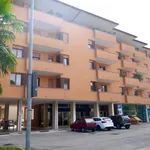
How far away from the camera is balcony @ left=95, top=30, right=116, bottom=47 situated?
33.6 metres

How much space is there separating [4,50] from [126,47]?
33.2m

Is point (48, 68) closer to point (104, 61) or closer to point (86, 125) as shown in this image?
point (86, 125)

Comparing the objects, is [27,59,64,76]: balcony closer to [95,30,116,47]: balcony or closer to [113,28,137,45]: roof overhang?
[95,30,116,47]: balcony

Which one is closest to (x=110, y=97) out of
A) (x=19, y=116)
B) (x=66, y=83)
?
(x=66, y=83)

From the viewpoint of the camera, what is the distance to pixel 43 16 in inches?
1070

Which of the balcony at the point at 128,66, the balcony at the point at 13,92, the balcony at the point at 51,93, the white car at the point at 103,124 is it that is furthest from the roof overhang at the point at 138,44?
the balcony at the point at 13,92

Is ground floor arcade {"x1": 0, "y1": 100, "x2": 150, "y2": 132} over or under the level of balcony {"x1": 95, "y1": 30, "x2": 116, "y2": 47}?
under

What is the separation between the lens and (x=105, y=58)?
109 ft

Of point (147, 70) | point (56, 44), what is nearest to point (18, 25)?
point (56, 44)

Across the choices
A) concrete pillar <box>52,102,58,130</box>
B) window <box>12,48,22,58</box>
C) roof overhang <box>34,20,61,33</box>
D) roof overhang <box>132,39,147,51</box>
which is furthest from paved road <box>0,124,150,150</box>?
roof overhang <box>132,39,147,51</box>

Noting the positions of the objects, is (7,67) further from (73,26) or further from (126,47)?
(126,47)

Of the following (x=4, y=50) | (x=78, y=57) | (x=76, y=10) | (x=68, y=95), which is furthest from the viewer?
(x=76, y=10)

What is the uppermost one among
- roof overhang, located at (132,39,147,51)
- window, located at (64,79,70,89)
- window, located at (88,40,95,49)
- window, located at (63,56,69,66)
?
roof overhang, located at (132,39,147,51)

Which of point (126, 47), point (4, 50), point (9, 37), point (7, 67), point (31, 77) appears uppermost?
point (126, 47)
